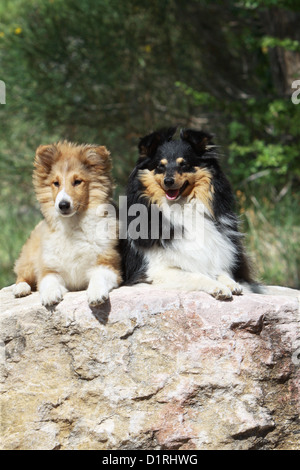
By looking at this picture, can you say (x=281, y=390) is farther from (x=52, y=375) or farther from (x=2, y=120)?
(x=2, y=120)

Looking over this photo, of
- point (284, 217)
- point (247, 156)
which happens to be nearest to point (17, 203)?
point (247, 156)

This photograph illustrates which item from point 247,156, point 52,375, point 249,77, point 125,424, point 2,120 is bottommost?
point 125,424

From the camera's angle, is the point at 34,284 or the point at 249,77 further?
the point at 249,77

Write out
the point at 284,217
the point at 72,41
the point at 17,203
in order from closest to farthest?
1. the point at 284,217
2. the point at 72,41
3. the point at 17,203

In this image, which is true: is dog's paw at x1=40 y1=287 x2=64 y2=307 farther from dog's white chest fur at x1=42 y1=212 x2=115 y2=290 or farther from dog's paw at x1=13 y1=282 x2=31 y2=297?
dog's paw at x1=13 y1=282 x2=31 y2=297

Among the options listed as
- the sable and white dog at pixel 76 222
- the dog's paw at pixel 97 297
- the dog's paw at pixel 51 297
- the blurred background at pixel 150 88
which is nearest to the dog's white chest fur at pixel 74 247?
the sable and white dog at pixel 76 222

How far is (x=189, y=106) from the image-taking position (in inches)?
364

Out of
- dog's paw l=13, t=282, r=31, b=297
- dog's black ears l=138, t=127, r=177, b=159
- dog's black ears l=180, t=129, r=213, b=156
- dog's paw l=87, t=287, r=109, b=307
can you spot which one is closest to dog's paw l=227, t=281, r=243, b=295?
dog's paw l=87, t=287, r=109, b=307

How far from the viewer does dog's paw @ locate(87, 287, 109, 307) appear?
346 centimetres

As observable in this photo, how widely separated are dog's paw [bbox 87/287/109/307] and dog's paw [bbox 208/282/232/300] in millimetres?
694

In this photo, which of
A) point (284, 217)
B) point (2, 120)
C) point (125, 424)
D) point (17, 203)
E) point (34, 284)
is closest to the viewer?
point (125, 424)

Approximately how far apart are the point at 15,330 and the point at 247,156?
5868mm

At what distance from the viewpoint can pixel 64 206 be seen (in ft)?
11.6

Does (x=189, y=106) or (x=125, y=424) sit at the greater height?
(x=189, y=106)
